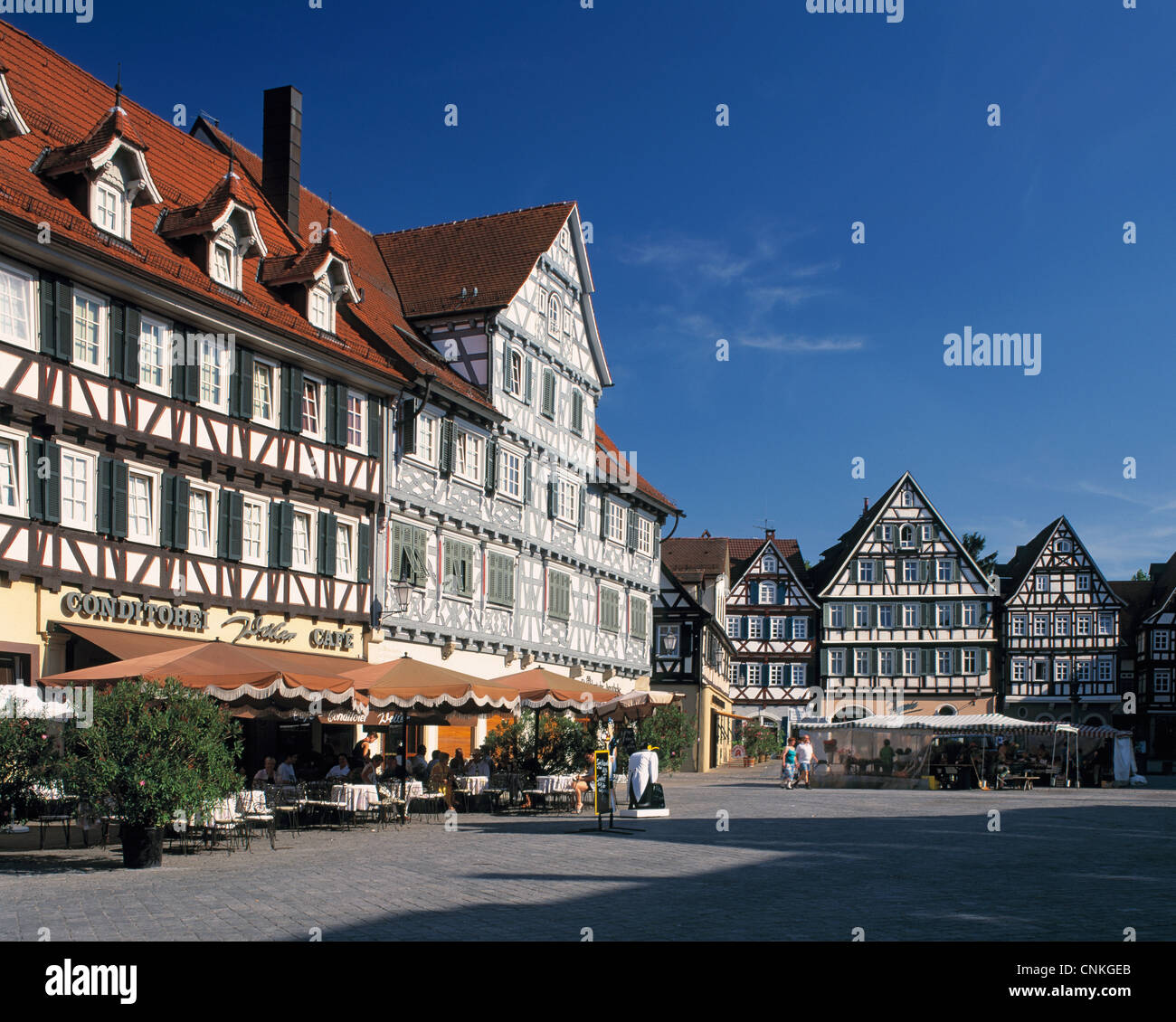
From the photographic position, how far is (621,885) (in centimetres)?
1430

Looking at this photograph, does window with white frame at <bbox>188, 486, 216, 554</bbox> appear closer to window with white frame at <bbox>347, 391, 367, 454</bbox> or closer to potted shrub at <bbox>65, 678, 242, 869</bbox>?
window with white frame at <bbox>347, 391, 367, 454</bbox>

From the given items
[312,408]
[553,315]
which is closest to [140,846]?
[312,408]

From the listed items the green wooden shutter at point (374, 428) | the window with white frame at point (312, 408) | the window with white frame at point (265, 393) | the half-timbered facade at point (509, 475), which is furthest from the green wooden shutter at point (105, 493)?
the half-timbered facade at point (509, 475)

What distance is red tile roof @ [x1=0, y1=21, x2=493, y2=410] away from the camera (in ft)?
72.2

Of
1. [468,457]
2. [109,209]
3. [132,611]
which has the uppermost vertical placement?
[109,209]

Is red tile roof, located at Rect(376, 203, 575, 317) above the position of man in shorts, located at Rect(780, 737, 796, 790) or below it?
above

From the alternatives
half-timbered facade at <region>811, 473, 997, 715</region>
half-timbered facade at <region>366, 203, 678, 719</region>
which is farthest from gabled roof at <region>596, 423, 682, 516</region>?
half-timbered facade at <region>811, 473, 997, 715</region>

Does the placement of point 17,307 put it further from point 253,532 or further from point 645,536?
point 645,536

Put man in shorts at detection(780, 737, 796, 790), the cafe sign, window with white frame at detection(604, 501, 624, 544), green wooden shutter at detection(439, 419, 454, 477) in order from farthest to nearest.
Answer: window with white frame at detection(604, 501, 624, 544)
man in shorts at detection(780, 737, 796, 790)
green wooden shutter at detection(439, 419, 454, 477)
the cafe sign

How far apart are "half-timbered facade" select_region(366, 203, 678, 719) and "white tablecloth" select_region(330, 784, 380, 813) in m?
7.45

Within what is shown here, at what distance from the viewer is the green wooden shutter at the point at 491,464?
34500 millimetres

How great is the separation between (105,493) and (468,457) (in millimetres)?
12648
